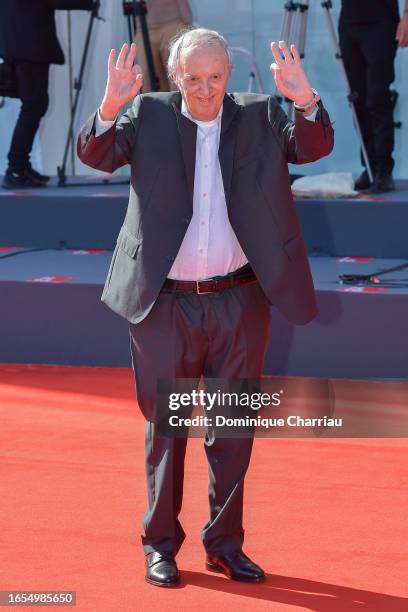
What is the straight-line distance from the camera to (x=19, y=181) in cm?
666

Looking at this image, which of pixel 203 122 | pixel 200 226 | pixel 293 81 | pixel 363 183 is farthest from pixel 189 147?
pixel 363 183

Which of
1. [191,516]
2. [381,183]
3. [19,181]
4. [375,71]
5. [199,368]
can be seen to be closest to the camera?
[199,368]

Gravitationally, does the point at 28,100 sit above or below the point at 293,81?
below

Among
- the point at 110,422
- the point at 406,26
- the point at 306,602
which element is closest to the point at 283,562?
the point at 306,602

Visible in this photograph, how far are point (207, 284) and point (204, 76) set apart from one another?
47 centimetres

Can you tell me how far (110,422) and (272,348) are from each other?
927 millimetres

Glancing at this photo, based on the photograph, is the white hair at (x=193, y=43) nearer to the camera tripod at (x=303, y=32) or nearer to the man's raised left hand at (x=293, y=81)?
the man's raised left hand at (x=293, y=81)

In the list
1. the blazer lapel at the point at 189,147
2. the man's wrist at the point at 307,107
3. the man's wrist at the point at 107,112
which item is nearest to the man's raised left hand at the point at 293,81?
the man's wrist at the point at 307,107

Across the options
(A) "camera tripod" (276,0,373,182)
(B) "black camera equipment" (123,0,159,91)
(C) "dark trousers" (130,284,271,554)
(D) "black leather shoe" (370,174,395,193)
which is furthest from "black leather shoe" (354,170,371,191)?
(C) "dark trousers" (130,284,271,554)

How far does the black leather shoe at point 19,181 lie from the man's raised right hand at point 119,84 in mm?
4098

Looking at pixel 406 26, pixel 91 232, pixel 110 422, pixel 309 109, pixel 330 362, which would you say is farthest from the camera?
pixel 91 232

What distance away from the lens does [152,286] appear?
8.69ft

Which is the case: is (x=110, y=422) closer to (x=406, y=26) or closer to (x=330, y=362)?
(x=330, y=362)

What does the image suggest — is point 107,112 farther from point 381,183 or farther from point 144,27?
point 144,27
